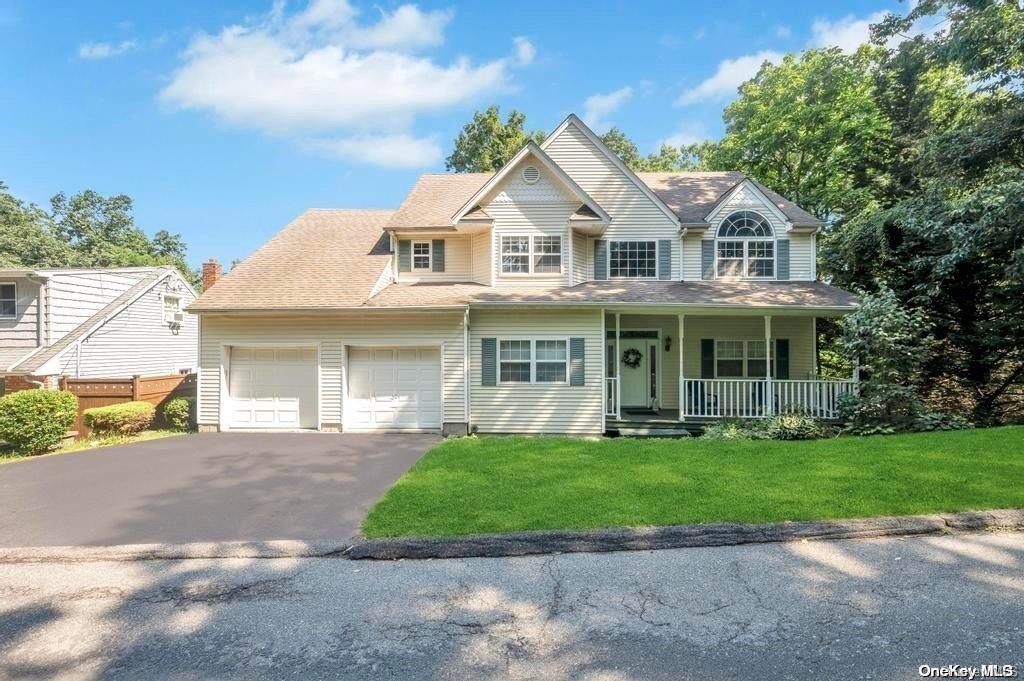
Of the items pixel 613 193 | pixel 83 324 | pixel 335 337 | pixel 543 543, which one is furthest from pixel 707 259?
pixel 83 324

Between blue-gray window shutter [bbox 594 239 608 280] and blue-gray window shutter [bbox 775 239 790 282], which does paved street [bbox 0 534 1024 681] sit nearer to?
blue-gray window shutter [bbox 594 239 608 280]

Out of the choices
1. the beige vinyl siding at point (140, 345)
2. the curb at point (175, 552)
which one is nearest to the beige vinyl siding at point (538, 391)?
the curb at point (175, 552)

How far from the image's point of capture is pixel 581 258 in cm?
1390

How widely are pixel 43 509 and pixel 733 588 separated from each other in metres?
8.15

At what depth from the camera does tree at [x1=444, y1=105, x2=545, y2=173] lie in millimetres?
30078

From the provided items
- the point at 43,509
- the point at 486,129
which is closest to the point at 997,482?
the point at 43,509

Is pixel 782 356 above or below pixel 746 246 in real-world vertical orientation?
below

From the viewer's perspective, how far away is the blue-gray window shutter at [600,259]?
14.1 m

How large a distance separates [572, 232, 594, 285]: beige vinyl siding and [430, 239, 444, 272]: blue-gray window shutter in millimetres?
3636

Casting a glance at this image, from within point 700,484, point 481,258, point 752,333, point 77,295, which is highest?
point 481,258

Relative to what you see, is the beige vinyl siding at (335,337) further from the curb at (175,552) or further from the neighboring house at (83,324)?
the curb at (175,552)

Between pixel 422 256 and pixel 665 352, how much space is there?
24.1 ft

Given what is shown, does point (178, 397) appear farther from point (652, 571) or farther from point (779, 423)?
point (779, 423)

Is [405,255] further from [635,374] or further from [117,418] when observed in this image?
[117,418]
